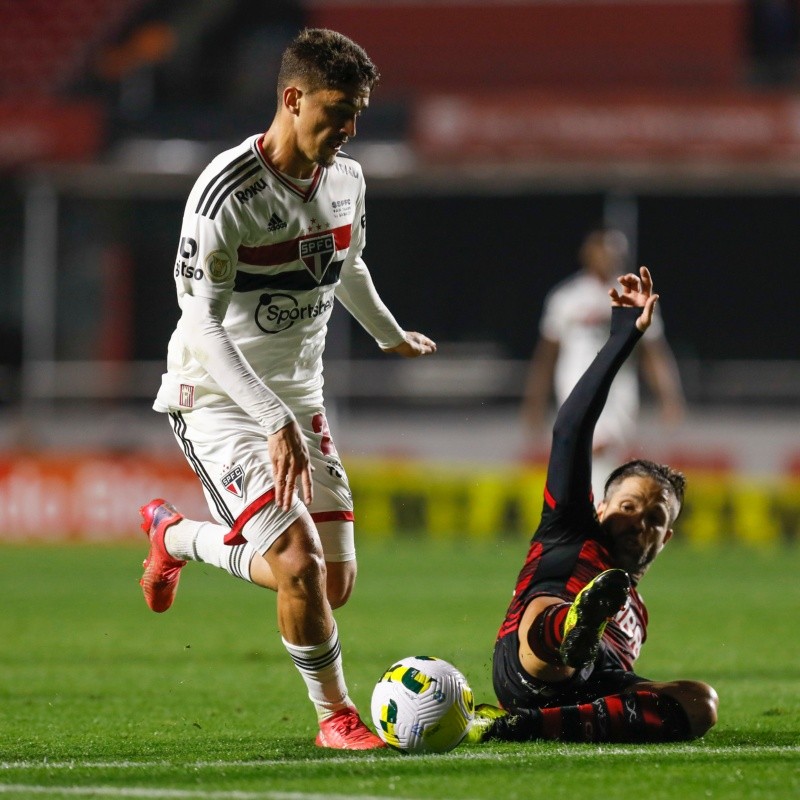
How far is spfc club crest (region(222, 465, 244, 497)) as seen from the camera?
16.3ft

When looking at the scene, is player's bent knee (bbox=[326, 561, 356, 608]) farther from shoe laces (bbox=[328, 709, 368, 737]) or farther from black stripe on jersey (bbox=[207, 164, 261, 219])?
black stripe on jersey (bbox=[207, 164, 261, 219])

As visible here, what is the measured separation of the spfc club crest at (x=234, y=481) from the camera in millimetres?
4957

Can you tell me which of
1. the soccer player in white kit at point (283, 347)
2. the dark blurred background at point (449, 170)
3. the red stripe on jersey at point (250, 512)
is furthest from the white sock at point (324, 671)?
the dark blurred background at point (449, 170)

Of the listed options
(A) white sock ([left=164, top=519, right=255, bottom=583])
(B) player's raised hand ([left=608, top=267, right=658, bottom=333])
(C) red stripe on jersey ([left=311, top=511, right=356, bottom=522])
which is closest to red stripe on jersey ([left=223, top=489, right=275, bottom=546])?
(A) white sock ([left=164, top=519, right=255, bottom=583])

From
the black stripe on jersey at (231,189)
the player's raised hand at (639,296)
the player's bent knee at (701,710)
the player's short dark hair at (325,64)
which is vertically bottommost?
the player's bent knee at (701,710)

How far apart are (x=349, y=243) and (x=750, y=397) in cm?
1711

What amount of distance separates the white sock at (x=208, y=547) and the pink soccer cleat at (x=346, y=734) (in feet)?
1.85

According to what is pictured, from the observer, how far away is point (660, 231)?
2489cm

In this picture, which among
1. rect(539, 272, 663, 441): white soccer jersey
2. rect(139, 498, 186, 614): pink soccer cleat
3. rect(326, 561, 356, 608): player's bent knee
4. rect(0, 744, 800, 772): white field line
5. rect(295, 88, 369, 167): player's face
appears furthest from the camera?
rect(539, 272, 663, 441): white soccer jersey

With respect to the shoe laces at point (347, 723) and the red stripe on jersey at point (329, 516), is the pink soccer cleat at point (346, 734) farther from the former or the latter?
the red stripe on jersey at point (329, 516)

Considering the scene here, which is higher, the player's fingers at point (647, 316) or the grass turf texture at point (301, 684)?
the player's fingers at point (647, 316)

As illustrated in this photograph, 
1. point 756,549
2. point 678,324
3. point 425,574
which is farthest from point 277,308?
point 678,324

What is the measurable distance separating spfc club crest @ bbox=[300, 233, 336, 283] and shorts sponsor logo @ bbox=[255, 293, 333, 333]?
0.37 feet

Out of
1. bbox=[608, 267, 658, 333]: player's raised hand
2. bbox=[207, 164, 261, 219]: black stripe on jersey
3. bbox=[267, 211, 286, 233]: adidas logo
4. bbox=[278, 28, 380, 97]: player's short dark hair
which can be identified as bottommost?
bbox=[608, 267, 658, 333]: player's raised hand
